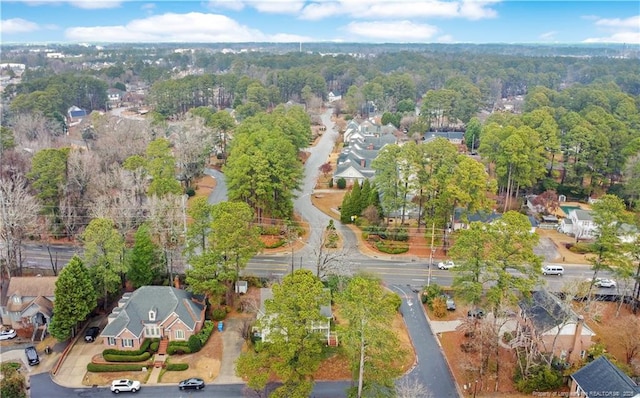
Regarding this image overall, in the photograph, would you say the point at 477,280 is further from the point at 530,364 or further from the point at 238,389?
the point at 238,389

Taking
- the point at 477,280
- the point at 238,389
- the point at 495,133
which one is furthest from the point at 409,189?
the point at 238,389

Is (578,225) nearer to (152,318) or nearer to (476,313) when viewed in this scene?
(476,313)

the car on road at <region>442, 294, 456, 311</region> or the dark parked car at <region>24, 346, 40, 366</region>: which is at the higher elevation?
the car on road at <region>442, 294, 456, 311</region>

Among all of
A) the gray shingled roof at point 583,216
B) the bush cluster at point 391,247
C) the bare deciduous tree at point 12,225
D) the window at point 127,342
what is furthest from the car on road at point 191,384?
the gray shingled roof at point 583,216

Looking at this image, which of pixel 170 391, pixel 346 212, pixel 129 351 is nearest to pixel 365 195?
pixel 346 212

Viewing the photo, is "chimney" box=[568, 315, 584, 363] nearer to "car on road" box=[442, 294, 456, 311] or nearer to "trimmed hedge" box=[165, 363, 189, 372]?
Result: "car on road" box=[442, 294, 456, 311]

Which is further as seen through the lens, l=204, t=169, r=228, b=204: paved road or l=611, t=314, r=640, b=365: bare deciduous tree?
l=204, t=169, r=228, b=204: paved road

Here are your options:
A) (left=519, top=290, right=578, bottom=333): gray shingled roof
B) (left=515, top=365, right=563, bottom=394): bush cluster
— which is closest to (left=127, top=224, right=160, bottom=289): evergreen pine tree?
(left=515, top=365, right=563, bottom=394): bush cluster
